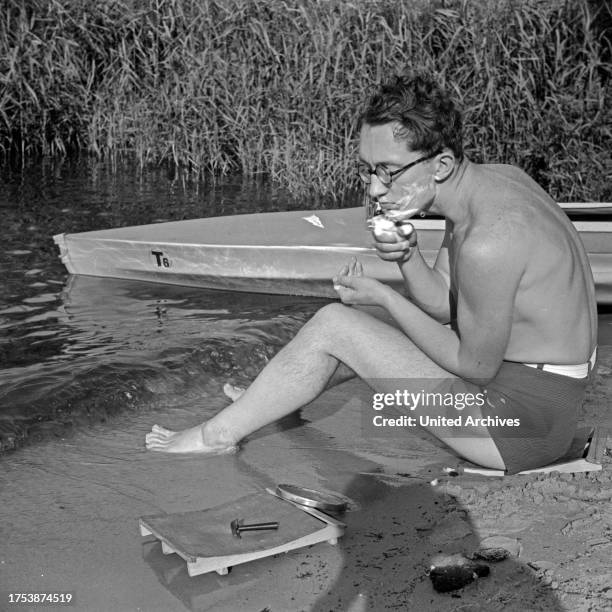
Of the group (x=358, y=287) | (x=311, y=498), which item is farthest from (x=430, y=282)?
(x=311, y=498)

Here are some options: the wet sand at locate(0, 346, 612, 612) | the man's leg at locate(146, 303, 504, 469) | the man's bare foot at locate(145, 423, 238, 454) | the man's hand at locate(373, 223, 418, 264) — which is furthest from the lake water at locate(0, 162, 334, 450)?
the man's hand at locate(373, 223, 418, 264)

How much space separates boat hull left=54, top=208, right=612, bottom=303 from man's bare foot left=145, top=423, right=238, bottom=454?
8.49ft

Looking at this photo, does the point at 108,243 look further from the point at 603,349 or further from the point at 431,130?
the point at 431,130

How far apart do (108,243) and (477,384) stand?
4.00 m

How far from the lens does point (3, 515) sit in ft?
10.9

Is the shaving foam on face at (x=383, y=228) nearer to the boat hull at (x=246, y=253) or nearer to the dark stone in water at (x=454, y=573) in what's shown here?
the dark stone in water at (x=454, y=573)

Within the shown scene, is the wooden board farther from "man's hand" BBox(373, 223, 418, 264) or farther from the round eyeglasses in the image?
the round eyeglasses

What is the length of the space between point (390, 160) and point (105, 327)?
321 cm

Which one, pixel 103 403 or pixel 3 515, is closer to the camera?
pixel 3 515

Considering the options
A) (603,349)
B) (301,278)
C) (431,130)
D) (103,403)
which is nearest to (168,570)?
(431,130)

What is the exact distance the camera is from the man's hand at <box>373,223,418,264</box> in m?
3.05

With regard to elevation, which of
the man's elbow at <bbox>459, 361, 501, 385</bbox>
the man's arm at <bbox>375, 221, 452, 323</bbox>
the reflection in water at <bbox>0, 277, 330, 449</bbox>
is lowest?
the reflection in water at <bbox>0, 277, 330, 449</bbox>

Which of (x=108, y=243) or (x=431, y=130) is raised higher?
(x=431, y=130)

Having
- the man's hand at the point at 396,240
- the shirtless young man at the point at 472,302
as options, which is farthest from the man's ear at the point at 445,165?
the man's hand at the point at 396,240
